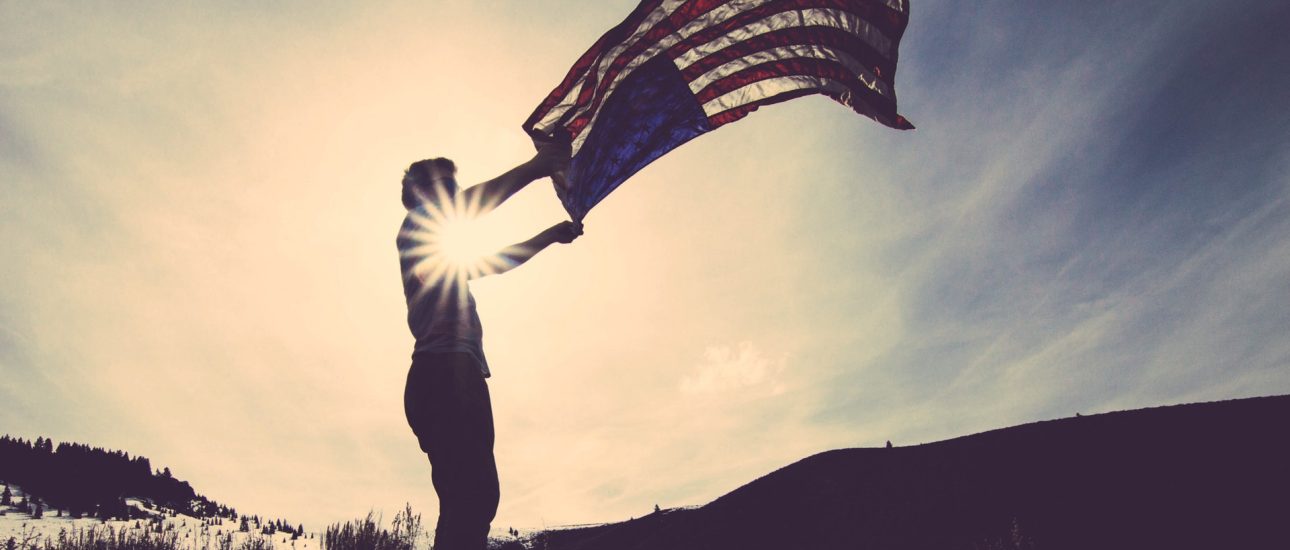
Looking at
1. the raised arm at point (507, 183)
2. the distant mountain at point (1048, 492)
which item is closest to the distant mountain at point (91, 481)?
the distant mountain at point (1048, 492)

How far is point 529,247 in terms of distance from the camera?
271 cm

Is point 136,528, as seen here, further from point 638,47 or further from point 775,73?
point 775,73

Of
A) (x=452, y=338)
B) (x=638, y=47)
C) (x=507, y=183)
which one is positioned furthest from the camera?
(x=638, y=47)

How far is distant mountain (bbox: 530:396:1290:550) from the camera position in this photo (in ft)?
18.1

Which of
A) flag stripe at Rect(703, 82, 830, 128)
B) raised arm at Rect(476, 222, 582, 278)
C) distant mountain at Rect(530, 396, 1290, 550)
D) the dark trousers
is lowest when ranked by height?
distant mountain at Rect(530, 396, 1290, 550)

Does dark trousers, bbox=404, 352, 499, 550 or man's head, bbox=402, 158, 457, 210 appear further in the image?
man's head, bbox=402, 158, 457, 210

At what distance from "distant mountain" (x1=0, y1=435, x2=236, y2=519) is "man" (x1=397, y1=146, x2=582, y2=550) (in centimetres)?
2442

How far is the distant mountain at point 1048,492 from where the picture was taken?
18.1ft

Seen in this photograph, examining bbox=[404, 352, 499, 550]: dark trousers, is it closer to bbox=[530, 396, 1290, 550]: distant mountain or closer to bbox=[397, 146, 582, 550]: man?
bbox=[397, 146, 582, 550]: man

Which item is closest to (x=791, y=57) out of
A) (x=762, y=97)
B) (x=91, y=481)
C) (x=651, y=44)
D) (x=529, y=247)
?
(x=762, y=97)

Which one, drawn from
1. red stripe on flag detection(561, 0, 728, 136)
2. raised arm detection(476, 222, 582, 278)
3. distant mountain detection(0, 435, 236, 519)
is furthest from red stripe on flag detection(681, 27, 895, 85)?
distant mountain detection(0, 435, 236, 519)

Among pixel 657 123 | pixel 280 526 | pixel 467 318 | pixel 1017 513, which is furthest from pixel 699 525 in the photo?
pixel 280 526

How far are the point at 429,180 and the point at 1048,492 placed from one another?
8.06m

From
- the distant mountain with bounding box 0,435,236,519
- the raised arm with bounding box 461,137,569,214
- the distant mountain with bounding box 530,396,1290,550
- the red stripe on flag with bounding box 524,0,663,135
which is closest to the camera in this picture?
the raised arm with bounding box 461,137,569,214
